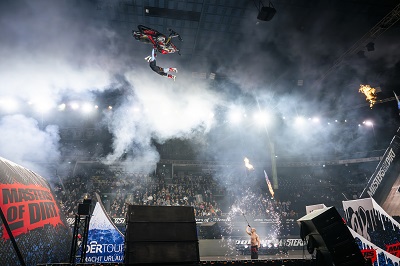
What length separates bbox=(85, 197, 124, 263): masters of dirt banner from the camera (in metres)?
6.29

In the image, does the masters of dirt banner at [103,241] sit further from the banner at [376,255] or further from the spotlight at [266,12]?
the spotlight at [266,12]

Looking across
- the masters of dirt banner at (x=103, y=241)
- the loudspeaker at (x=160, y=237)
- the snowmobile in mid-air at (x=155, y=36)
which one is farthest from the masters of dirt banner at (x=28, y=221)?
the snowmobile in mid-air at (x=155, y=36)

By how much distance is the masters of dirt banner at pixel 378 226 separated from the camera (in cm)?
557

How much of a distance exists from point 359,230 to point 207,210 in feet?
39.3

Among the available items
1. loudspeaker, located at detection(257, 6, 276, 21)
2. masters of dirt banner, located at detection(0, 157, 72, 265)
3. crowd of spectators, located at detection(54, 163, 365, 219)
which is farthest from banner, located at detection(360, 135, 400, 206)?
crowd of spectators, located at detection(54, 163, 365, 219)

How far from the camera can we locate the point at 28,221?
382 cm

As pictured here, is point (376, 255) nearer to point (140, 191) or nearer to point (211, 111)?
point (140, 191)

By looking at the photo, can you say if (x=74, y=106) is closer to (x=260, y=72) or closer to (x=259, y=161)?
(x=260, y=72)

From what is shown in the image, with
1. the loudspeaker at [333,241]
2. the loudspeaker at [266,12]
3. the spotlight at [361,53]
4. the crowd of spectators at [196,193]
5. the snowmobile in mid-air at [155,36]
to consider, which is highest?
the spotlight at [361,53]

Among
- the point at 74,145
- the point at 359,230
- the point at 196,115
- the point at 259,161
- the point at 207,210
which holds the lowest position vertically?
the point at 359,230

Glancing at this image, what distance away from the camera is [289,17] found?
42.1 ft

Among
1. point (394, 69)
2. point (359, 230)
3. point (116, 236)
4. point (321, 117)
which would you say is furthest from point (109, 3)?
point (321, 117)

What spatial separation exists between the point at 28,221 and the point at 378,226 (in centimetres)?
770

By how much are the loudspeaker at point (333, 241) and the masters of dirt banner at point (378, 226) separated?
2085 millimetres
